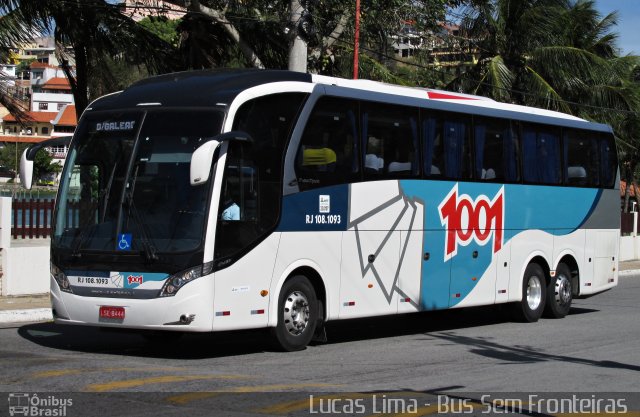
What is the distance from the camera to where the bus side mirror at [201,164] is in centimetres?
1152

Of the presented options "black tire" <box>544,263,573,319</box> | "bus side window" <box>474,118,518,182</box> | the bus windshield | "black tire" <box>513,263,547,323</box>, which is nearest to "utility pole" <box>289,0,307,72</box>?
"bus side window" <box>474,118,518,182</box>

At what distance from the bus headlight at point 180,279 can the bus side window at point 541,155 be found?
7928 mm

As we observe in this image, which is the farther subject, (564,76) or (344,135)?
(564,76)

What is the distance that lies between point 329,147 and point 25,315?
5.87m

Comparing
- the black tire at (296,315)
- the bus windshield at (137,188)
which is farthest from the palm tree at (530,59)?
the bus windshield at (137,188)

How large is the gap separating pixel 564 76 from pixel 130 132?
965 inches

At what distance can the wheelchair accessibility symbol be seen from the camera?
1245 cm

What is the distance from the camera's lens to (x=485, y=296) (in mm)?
17375

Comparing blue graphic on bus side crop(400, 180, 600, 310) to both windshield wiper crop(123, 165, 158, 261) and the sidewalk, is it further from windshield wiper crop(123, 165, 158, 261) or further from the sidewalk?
the sidewalk

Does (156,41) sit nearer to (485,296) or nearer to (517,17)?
(485,296)

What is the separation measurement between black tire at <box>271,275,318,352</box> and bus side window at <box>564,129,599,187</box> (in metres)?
7.50

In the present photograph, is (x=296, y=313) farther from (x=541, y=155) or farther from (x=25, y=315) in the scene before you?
(x=541, y=155)

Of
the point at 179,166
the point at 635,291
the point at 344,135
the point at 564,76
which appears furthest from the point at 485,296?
the point at 564,76

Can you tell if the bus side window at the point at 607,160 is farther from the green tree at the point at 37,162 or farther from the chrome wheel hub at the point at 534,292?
the green tree at the point at 37,162
